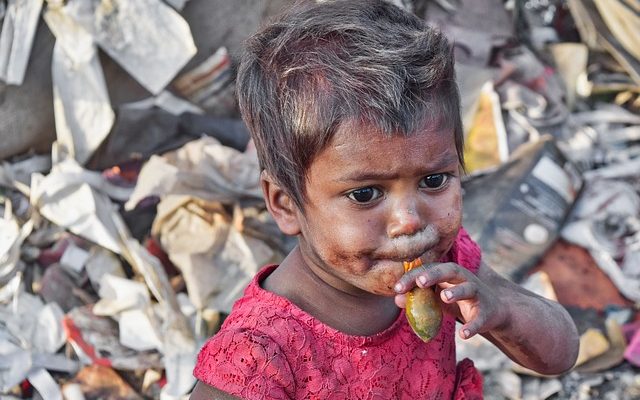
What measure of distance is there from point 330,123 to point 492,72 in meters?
2.07

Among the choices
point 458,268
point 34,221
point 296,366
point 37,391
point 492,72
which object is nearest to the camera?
point 458,268

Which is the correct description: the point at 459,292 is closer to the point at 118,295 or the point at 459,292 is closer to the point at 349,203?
the point at 349,203

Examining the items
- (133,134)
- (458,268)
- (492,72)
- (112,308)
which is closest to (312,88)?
(458,268)

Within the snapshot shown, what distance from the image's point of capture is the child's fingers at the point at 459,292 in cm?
Answer: 115

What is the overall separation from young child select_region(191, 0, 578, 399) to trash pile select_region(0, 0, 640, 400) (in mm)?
1011

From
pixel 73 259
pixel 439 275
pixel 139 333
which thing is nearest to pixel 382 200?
pixel 439 275

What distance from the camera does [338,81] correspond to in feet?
4.02

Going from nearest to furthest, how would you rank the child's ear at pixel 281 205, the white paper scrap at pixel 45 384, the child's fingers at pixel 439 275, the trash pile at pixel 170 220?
the child's fingers at pixel 439 275 → the child's ear at pixel 281 205 → the white paper scrap at pixel 45 384 → the trash pile at pixel 170 220

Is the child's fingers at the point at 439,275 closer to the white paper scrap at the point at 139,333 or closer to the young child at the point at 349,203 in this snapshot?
the young child at the point at 349,203

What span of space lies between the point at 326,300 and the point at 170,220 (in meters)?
1.22

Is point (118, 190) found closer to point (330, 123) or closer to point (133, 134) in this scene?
point (133, 134)

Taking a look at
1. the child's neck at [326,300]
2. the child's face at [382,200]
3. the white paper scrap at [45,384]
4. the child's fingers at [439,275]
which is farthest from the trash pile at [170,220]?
the child's fingers at [439,275]

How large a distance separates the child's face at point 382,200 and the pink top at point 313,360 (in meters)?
0.13

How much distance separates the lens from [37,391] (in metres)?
2.34
